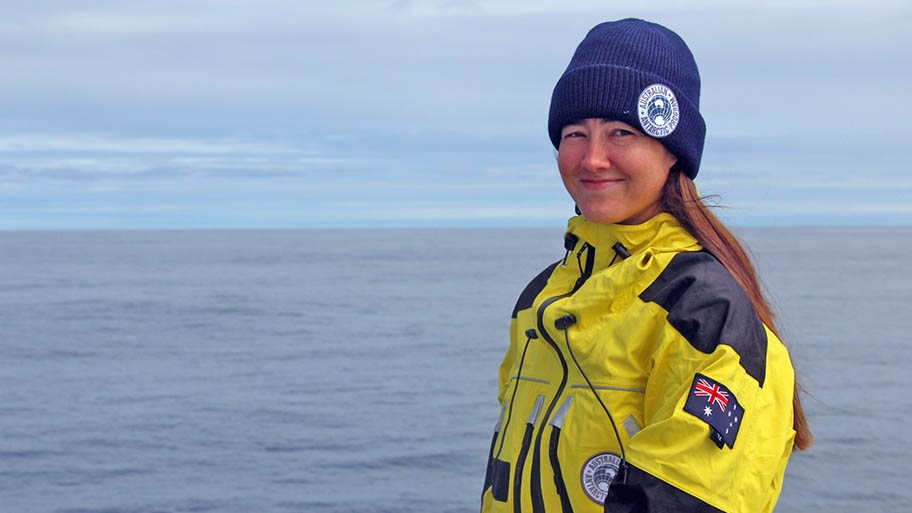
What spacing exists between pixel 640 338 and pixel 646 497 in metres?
0.34

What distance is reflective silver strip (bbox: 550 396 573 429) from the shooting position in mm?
2086

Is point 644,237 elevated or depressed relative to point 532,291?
elevated

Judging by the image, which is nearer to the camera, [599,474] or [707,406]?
[707,406]

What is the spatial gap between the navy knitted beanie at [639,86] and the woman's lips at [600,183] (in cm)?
14

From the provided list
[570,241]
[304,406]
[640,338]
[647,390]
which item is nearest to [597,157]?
[570,241]

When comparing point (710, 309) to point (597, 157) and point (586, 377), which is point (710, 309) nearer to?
point (586, 377)

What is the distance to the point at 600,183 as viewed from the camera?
2.18 meters

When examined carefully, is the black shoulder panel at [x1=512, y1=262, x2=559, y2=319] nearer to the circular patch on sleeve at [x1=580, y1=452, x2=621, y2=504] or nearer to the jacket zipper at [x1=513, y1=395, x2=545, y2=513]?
the jacket zipper at [x1=513, y1=395, x2=545, y2=513]

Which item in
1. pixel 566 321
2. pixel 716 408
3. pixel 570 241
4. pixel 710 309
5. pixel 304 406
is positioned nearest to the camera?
pixel 716 408

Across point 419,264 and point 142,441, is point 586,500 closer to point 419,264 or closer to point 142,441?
point 142,441

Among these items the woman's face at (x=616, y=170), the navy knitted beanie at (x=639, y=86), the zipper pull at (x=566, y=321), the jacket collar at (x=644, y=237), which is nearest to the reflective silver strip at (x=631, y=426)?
the zipper pull at (x=566, y=321)

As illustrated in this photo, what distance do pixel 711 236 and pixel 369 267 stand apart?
65.0 metres

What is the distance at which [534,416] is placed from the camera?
2.22 meters

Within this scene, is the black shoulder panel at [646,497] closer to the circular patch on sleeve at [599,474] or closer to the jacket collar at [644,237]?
the circular patch on sleeve at [599,474]
